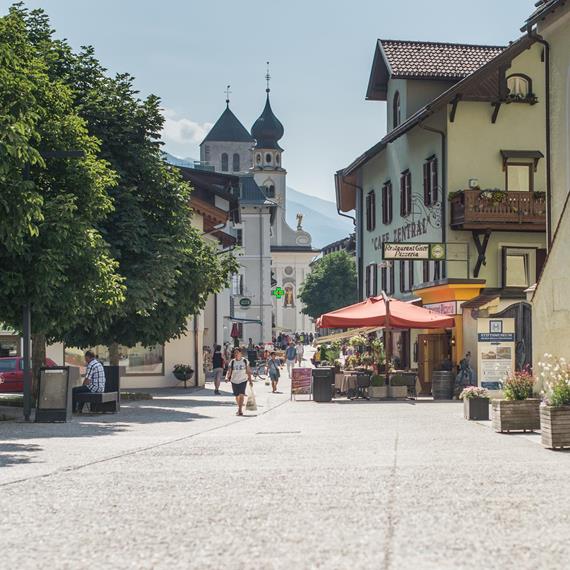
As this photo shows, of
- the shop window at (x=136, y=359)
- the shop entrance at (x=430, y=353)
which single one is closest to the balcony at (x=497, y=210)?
the shop entrance at (x=430, y=353)

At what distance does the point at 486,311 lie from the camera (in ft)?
114

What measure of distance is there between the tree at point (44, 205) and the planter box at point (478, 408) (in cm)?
758

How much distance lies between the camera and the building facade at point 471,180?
38.8m

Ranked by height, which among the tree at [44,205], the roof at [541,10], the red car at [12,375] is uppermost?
the roof at [541,10]

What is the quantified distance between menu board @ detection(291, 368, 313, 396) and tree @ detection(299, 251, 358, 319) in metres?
76.4

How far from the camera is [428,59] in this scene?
44.7 meters

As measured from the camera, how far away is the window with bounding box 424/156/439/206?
135ft

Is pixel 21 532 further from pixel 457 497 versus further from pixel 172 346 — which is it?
pixel 172 346

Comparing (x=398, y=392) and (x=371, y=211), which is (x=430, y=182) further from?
(x=398, y=392)

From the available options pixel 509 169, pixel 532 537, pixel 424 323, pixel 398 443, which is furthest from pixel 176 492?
pixel 509 169

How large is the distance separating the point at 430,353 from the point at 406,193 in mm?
7184

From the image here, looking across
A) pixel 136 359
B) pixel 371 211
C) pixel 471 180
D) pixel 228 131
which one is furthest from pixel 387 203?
pixel 228 131

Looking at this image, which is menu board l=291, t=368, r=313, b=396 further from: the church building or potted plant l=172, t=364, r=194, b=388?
the church building

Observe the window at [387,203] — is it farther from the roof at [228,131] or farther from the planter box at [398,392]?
the roof at [228,131]
